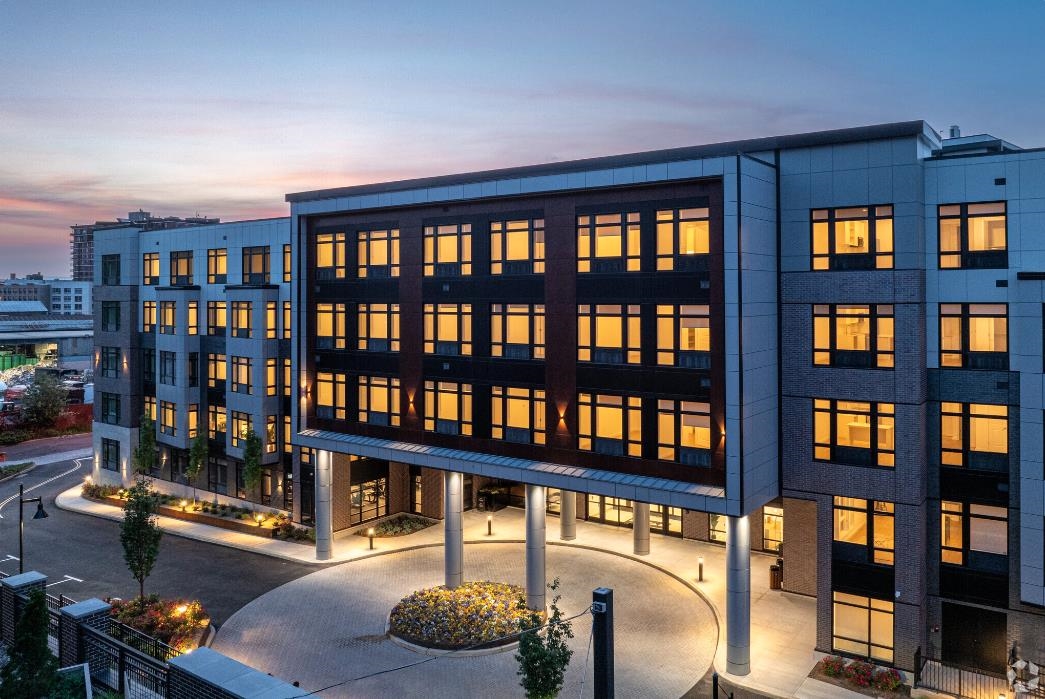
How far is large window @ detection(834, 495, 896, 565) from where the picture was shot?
2397 centimetres

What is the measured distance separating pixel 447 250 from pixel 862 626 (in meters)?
20.5

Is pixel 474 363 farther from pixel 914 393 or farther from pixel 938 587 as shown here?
pixel 938 587

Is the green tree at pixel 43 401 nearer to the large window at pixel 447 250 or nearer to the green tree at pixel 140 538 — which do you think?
the green tree at pixel 140 538

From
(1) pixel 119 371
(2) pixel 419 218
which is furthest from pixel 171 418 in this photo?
(2) pixel 419 218

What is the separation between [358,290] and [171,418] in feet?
60.9

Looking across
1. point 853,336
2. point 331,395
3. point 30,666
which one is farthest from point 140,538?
point 853,336

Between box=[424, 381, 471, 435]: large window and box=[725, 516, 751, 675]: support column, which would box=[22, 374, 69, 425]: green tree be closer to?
box=[424, 381, 471, 435]: large window

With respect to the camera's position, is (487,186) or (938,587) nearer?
(938,587)

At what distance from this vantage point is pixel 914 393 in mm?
23609

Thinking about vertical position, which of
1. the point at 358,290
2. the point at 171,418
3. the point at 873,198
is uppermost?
the point at 873,198

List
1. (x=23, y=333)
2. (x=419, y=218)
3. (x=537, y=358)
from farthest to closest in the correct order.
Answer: (x=23, y=333)
(x=419, y=218)
(x=537, y=358)

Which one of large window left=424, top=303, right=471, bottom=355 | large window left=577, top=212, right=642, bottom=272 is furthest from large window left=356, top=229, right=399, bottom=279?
large window left=577, top=212, right=642, bottom=272

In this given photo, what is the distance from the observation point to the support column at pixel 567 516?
121 feet

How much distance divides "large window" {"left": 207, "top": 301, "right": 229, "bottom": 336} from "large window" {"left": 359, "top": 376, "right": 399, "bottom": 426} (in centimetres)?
1374
